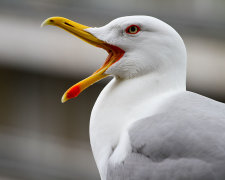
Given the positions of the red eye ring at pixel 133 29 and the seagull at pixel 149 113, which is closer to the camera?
the seagull at pixel 149 113

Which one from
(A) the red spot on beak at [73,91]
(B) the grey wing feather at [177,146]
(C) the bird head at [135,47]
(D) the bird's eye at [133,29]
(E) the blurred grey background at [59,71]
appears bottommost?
(E) the blurred grey background at [59,71]

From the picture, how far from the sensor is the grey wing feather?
144 cm

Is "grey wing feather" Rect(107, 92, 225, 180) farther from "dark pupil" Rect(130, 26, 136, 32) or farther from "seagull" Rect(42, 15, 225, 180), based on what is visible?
"dark pupil" Rect(130, 26, 136, 32)

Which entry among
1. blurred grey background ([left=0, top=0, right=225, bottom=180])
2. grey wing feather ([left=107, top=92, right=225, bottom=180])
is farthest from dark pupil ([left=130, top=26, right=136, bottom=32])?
blurred grey background ([left=0, top=0, right=225, bottom=180])

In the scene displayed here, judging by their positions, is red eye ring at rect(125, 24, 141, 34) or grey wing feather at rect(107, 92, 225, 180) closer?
grey wing feather at rect(107, 92, 225, 180)

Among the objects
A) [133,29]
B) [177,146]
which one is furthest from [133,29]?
[177,146]

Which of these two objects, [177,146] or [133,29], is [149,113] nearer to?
[177,146]

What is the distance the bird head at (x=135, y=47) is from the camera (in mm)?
1640

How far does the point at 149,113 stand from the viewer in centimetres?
159

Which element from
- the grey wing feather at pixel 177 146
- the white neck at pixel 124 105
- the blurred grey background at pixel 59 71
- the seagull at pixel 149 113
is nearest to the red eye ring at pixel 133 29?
the seagull at pixel 149 113

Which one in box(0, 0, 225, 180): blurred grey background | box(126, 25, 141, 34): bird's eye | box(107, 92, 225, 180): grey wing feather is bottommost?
box(0, 0, 225, 180): blurred grey background

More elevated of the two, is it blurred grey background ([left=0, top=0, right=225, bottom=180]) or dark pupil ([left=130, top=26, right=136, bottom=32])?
dark pupil ([left=130, top=26, right=136, bottom=32])

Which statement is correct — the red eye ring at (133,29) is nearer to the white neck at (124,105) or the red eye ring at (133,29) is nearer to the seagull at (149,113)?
the seagull at (149,113)

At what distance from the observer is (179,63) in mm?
1646
